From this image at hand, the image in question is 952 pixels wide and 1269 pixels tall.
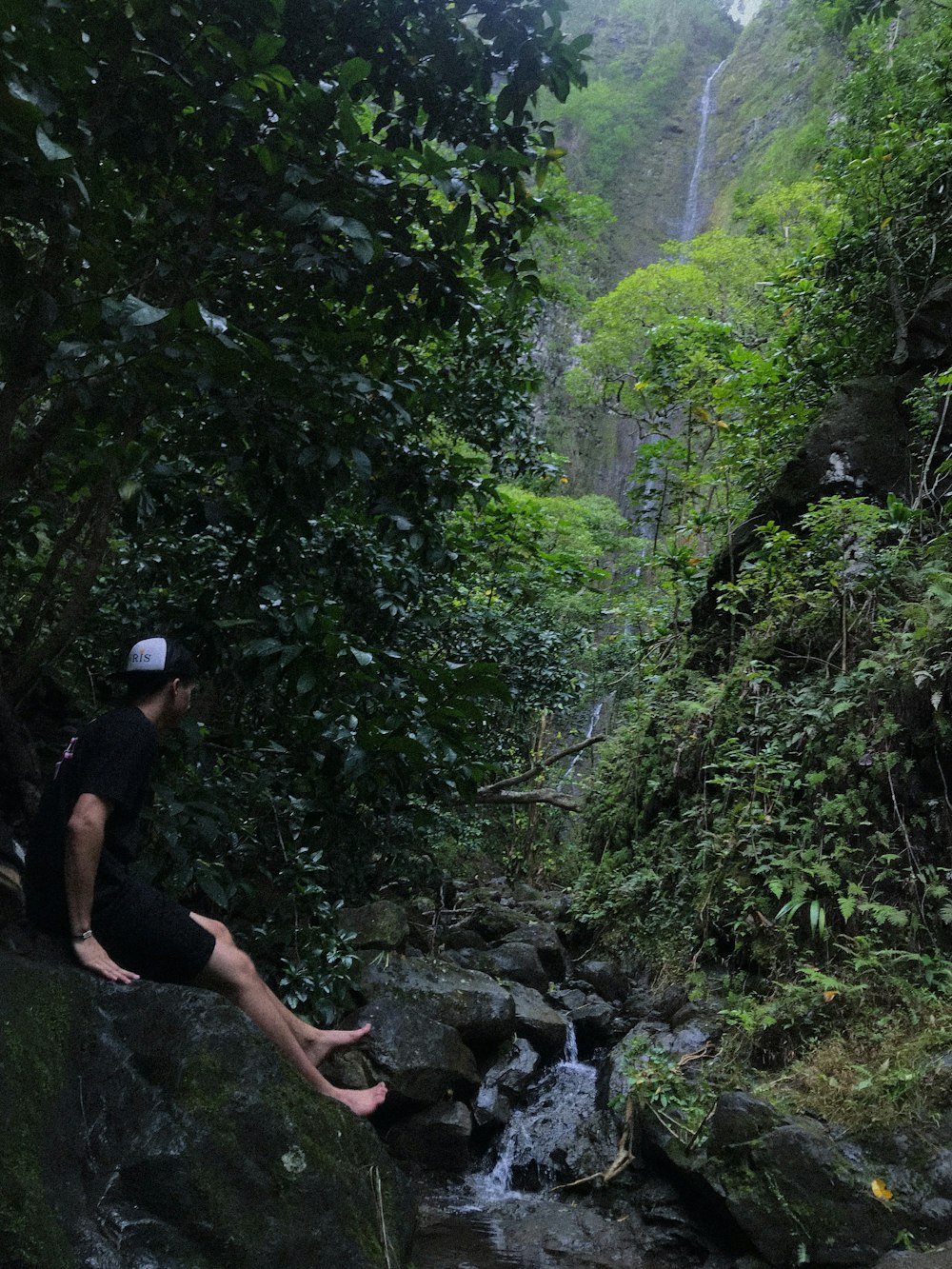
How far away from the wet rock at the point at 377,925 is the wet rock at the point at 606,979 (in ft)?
6.92

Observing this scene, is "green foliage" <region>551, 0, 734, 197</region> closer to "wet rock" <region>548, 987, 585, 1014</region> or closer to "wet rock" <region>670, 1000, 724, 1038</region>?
"wet rock" <region>548, 987, 585, 1014</region>

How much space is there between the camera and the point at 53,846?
2875 mm

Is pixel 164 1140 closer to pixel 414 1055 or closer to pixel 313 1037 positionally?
pixel 313 1037

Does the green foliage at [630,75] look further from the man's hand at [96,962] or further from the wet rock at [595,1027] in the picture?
the man's hand at [96,962]

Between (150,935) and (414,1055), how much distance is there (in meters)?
3.57

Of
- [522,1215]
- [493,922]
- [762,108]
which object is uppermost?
[762,108]

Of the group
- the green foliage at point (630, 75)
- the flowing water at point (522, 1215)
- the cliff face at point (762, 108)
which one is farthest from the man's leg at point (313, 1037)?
the green foliage at point (630, 75)

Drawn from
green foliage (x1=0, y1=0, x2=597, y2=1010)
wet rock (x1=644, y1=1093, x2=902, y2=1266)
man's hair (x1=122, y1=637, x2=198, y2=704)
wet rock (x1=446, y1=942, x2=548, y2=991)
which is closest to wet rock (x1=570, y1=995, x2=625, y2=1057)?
wet rock (x1=446, y1=942, x2=548, y2=991)

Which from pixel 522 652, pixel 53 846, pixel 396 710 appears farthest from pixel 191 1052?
pixel 522 652

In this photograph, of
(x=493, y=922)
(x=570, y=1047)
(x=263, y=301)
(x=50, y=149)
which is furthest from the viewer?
(x=493, y=922)

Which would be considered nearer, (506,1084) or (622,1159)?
(622,1159)

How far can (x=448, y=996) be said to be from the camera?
6.59 meters

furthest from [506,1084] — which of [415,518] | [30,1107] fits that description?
[30,1107]

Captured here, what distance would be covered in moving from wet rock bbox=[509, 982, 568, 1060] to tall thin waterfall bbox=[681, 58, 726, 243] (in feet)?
130
